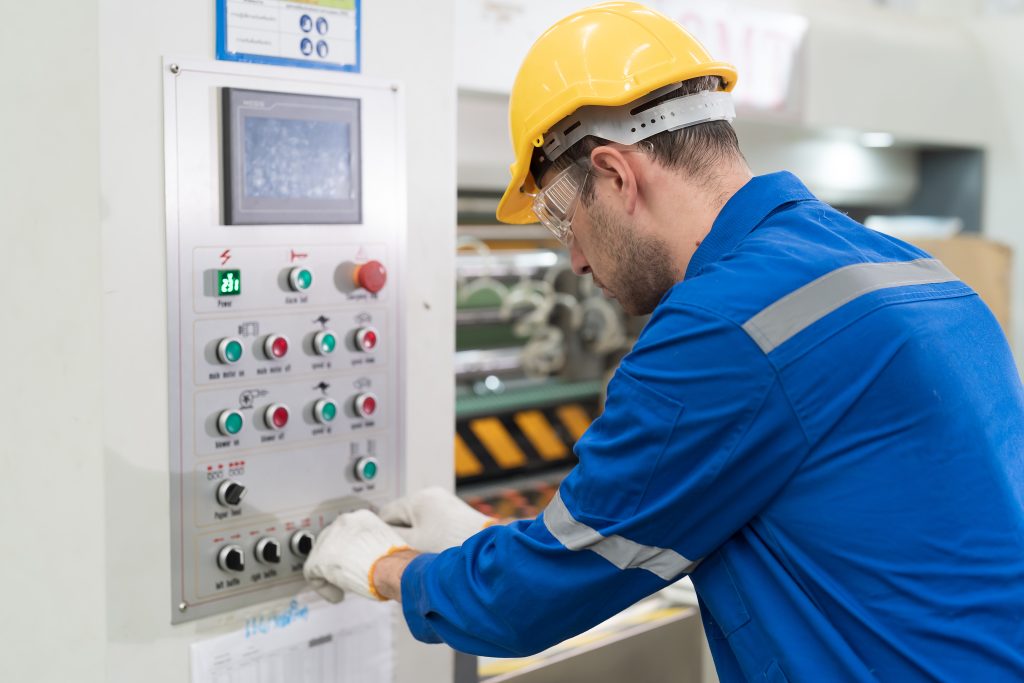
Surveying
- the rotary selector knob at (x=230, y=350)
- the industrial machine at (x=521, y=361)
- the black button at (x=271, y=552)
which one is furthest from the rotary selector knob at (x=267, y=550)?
the industrial machine at (x=521, y=361)

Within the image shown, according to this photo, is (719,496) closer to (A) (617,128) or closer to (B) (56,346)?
(A) (617,128)

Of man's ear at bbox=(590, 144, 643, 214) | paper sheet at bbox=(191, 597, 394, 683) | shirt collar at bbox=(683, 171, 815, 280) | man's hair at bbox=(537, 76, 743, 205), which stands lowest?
paper sheet at bbox=(191, 597, 394, 683)

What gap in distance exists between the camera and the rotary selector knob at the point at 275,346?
3.82ft

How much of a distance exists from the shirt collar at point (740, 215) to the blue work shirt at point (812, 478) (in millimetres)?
53

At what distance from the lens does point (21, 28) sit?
1.01m

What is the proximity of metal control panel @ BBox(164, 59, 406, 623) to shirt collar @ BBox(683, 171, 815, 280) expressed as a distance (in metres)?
0.43

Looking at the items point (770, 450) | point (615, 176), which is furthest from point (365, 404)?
point (770, 450)

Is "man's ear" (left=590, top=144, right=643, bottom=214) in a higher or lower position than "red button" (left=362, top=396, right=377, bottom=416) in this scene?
higher

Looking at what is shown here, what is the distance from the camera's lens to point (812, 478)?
891 mm

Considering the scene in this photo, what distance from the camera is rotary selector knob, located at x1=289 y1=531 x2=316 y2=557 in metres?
1.22

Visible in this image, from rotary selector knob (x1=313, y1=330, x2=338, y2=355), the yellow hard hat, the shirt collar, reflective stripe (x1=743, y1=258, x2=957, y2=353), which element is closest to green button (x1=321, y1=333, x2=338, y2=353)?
rotary selector knob (x1=313, y1=330, x2=338, y2=355)

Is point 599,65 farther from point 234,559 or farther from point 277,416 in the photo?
point 234,559

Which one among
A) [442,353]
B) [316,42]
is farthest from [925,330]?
[316,42]

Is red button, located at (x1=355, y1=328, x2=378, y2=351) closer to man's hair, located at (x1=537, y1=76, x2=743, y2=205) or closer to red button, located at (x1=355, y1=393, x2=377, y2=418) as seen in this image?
red button, located at (x1=355, y1=393, x2=377, y2=418)
